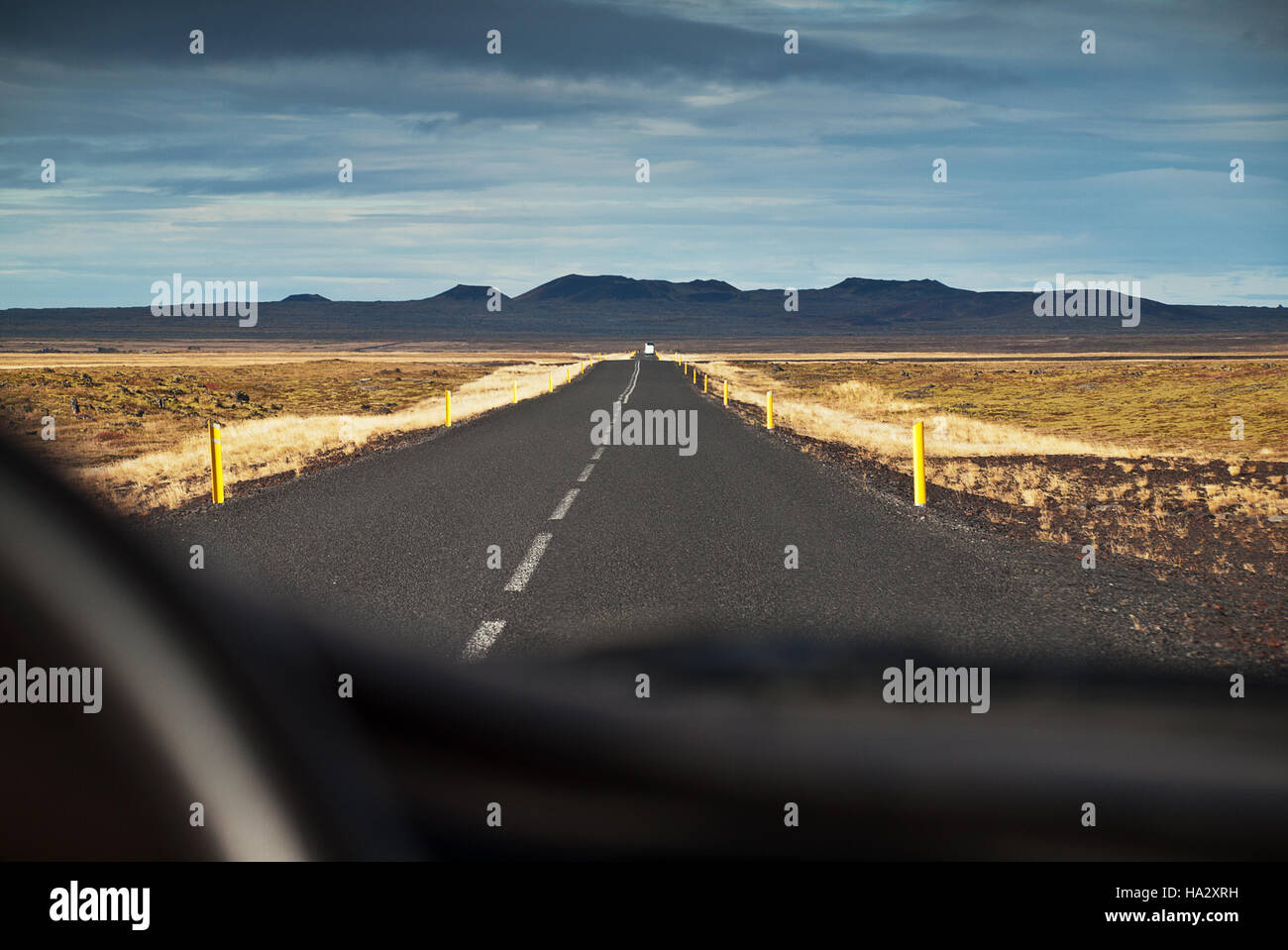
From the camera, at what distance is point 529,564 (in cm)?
858

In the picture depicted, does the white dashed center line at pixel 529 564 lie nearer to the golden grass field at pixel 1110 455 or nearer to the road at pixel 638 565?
the road at pixel 638 565

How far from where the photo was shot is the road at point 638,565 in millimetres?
6457

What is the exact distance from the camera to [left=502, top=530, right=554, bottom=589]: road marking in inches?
305

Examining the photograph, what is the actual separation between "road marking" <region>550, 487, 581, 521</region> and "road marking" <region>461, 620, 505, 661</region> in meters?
4.61

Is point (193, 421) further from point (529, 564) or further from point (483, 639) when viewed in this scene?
point (483, 639)

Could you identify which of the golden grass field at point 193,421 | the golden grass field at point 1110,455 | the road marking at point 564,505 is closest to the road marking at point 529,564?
the road marking at point 564,505

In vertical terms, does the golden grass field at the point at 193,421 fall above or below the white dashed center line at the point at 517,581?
above

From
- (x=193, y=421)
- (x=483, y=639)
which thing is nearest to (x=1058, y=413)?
(x=193, y=421)

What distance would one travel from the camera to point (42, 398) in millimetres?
36938

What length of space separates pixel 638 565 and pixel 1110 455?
51.0 ft

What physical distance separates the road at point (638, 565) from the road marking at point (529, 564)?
0.03 m

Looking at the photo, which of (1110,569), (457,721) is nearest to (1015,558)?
(1110,569)

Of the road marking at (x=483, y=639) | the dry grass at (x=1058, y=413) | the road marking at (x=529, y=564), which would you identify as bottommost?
the road marking at (x=483, y=639)
